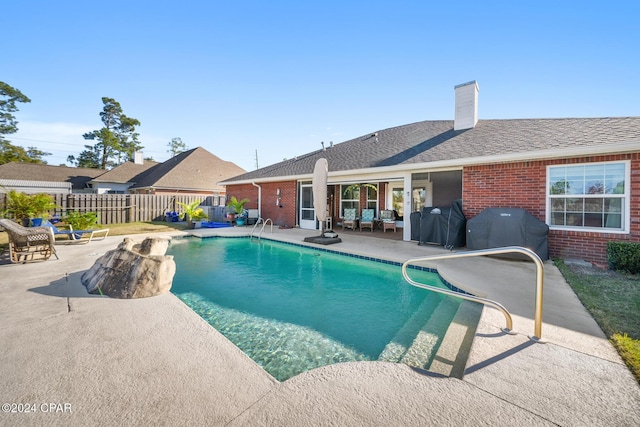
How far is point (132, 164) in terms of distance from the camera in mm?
27875

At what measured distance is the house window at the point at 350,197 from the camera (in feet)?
49.8

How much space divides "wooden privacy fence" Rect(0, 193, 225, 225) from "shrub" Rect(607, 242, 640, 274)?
17.5 metres

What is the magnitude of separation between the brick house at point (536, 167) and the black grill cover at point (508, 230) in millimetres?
945

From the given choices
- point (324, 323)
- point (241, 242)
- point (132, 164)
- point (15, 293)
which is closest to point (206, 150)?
point (132, 164)

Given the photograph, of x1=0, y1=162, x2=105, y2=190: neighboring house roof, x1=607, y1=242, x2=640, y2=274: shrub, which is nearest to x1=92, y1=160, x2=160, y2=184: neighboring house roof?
x1=0, y1=162, x2=105, y2=190: neighboring house roof

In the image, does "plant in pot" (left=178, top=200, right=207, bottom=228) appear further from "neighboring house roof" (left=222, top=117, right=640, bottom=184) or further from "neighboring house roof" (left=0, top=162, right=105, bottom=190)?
"neighboring house roof" (left=0, top=162, right=105, bottom=190)

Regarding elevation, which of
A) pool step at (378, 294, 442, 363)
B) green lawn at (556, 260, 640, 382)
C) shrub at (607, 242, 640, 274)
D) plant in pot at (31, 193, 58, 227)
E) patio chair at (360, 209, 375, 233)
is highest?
plant in pot at (31, 193, 58, 227)

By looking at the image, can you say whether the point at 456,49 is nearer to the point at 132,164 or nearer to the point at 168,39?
the point at 168,39

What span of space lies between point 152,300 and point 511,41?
12.6 metres

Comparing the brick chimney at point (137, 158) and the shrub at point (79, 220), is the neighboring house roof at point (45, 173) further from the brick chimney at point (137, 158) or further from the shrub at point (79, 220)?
the shrub at point (79, 220)

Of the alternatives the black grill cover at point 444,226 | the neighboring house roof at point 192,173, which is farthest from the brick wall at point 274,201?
the black grill cover at point 444,226

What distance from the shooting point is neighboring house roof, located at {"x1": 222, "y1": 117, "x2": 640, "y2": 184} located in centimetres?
654

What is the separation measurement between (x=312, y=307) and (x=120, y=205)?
16.6 meters

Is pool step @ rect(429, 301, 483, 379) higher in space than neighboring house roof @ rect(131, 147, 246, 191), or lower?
lower
